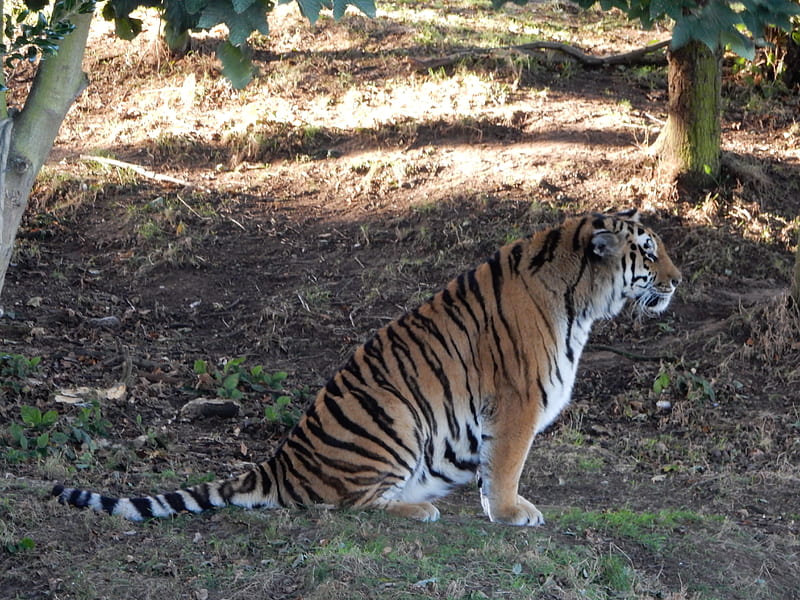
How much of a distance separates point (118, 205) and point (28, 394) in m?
4.05

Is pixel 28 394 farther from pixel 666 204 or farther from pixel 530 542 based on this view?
pixel 666 204

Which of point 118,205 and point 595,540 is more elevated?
point 118,205

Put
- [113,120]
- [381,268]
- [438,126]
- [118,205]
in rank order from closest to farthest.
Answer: [381,268] → [118,205] → [438,126] → [113,120]

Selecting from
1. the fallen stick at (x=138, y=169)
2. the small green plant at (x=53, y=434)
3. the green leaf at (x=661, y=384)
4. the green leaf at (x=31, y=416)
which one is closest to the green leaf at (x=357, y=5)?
the small green plant at (x=53, y=434)

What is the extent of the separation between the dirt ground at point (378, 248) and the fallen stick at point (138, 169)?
11 centimetres

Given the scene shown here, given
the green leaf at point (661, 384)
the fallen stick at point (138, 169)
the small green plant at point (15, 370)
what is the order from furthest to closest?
the fallen stick at point (138, 169) → the green leaf at point (661, 384) → the small green plant at point (15, 370)

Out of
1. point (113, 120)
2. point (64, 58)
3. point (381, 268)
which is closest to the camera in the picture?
point (64, 58)

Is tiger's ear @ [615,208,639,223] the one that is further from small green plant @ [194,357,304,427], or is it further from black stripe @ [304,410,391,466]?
small green plant @ [194,357,304,427]

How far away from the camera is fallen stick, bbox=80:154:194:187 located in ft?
34.5

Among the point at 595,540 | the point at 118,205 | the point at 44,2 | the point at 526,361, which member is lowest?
the point at 595,540

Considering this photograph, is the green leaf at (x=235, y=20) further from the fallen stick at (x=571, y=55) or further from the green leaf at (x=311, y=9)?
the fallen stick at (x=571, y=55)

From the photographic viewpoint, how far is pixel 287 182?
416 inches

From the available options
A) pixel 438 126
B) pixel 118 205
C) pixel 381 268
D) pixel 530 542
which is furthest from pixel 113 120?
pixel 530 542

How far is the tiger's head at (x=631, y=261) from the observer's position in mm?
5223
